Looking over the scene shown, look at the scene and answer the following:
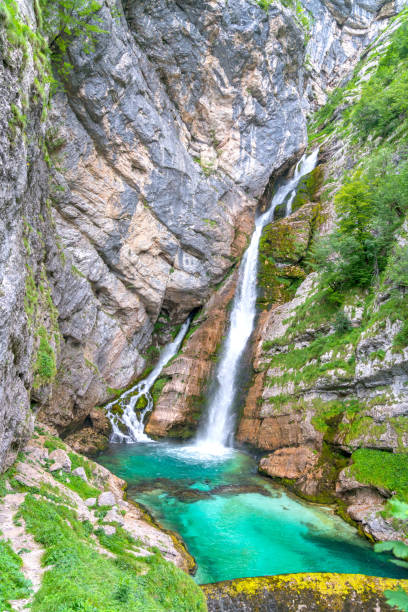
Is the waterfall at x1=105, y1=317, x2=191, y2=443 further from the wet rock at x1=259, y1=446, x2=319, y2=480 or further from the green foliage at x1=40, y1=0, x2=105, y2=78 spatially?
the green foliage at x1=40, y1=0, x2=105, y2=78

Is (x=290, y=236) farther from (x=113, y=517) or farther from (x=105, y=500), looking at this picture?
(x=113, y=517)

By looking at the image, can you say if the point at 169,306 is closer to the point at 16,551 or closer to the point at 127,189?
the point at 127,189

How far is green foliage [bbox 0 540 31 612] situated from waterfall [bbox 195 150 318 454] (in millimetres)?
15150

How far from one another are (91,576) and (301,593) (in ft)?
16.4

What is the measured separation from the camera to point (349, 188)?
17.9 m

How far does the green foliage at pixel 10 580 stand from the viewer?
417 cm

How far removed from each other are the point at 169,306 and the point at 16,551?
22.8 meters

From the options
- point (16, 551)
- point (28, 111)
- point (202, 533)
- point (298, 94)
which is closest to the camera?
point (16, 551)

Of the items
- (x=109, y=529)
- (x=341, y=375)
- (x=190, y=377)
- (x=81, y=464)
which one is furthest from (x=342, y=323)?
(x=109, y=529)

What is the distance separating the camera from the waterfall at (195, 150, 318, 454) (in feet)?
69.0

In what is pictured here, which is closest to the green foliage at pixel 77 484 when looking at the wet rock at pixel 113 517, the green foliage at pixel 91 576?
the wet rock at pixel 113 517

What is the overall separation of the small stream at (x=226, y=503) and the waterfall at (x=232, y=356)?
69 mm

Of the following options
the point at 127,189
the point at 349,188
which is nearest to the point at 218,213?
the point at 127,189

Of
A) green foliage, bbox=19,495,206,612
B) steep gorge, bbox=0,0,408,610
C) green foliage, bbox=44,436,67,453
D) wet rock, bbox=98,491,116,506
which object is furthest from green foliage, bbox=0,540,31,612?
green foliage, bbox=44,436,67,453
